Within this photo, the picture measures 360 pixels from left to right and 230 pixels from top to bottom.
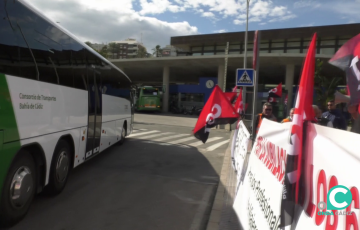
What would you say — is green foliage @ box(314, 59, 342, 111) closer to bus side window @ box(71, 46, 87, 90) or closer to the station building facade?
the station building facade

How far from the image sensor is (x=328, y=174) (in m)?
1.78

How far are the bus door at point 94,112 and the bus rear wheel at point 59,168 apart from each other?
120 cm

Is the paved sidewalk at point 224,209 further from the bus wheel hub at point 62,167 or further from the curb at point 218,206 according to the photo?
the bus wheel hub at point 62,167

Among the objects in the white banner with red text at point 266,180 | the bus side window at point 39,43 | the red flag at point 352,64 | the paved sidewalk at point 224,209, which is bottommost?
the paved sidewalk at point 224,209

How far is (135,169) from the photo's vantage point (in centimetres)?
741

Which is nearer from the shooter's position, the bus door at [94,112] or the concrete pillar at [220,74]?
the bus door at [94,112]

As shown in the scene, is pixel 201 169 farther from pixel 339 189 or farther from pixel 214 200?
pixel 339 189

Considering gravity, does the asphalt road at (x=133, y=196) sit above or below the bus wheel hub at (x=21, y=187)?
below

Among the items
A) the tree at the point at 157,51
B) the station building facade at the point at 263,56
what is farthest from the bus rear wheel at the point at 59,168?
the tree at the point at 157,51

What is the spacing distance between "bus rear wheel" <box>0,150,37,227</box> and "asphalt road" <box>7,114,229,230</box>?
21 centimetres

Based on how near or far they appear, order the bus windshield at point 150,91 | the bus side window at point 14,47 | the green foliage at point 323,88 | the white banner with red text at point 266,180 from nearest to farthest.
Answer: the white banner with red text at point 266,180 → the bus side window at point 14,47 → the green foliage at point 323,88 → the bus windshield at point 150,91

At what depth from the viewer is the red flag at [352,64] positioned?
2.24 meters

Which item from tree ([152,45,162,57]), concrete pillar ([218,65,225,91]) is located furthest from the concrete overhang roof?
tree ([152,45,162,57])

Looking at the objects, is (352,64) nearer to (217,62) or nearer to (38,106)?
(38,106)
